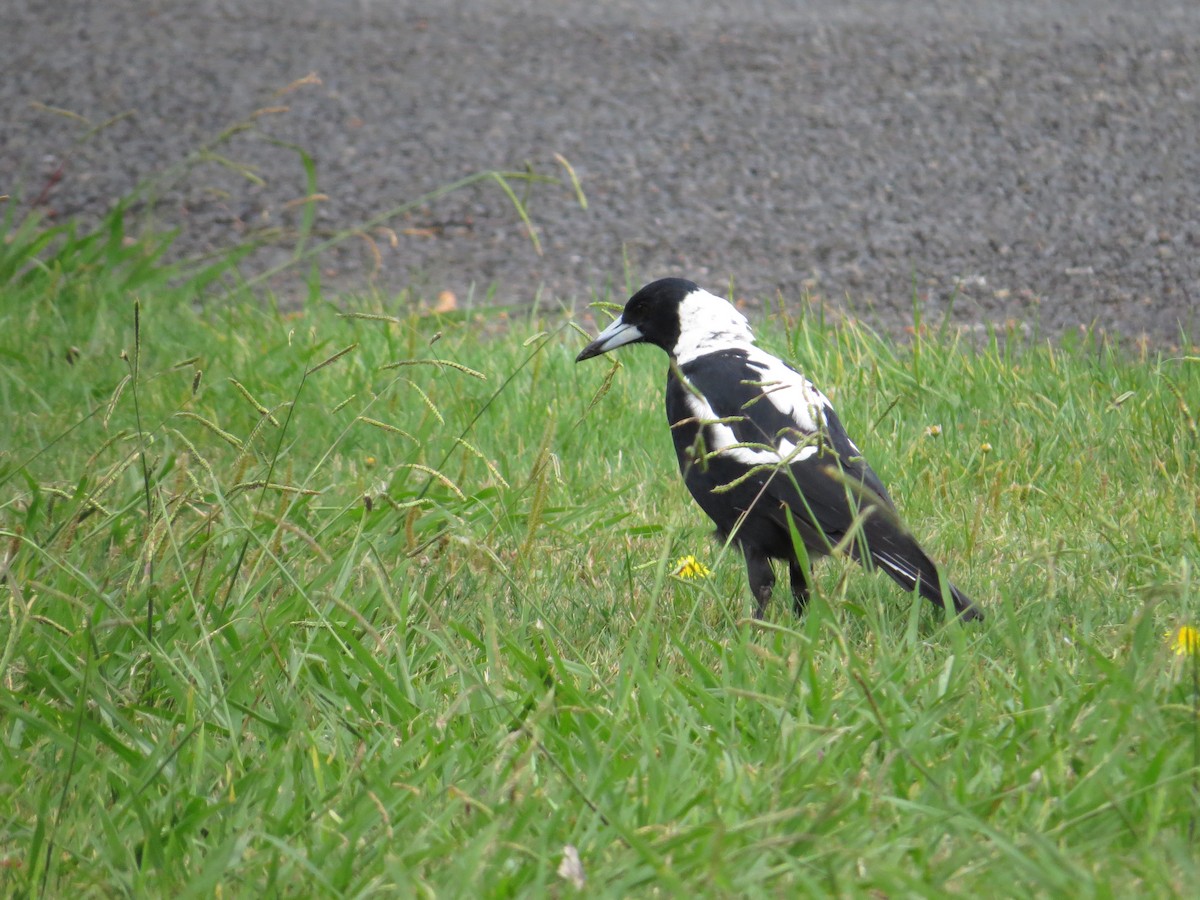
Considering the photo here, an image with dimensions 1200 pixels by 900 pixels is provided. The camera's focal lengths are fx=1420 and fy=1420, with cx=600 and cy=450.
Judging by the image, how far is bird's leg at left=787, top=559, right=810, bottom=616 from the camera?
126 inches

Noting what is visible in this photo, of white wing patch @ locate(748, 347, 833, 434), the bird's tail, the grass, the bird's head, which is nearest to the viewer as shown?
the grass

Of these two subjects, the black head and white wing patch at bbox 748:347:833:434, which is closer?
white wing patch at bbox 748:347:833:434

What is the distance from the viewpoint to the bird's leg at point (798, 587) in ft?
10.5

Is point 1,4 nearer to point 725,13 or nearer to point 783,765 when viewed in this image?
point 725,13

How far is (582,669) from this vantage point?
96.3 inches

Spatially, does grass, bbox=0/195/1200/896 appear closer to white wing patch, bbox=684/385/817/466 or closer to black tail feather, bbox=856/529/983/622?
black tail feather, bbox=856/529/983/622

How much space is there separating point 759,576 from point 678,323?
33.7 inches

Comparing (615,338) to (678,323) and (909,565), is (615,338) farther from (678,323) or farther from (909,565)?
(909,565)

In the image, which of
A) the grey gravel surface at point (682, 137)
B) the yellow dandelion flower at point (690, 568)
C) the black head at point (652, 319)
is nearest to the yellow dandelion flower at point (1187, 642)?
the yellow dandelion flower at point (690, 568)

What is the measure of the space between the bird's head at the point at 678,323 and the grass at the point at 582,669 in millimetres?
350

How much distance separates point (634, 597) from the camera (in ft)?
9.71

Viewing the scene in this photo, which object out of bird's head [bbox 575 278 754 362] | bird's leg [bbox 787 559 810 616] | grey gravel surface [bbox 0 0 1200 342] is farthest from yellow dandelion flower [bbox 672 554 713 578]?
grey gravel surface [bbox 0 0 1200 342]

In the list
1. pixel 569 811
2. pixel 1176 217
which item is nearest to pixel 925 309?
pixel 1176 217

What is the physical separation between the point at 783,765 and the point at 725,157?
5.01 meters
